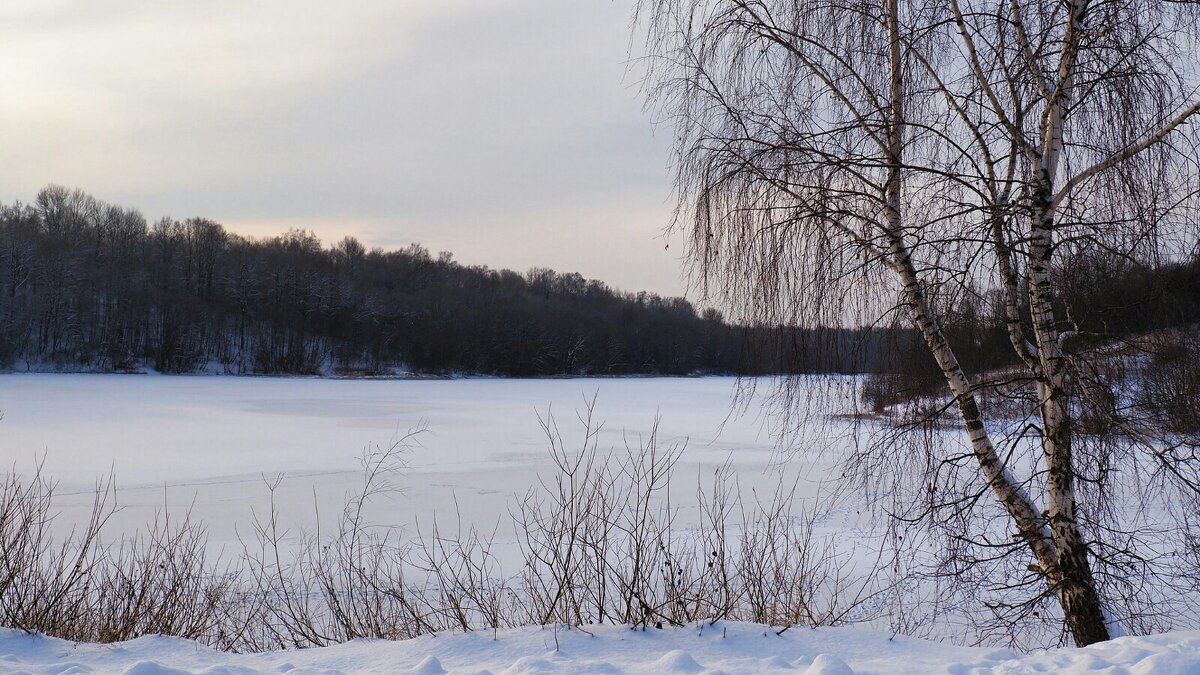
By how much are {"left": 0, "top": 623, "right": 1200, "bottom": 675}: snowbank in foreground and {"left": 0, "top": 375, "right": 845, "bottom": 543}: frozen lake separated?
3.33ft

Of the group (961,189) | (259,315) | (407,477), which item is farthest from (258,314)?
(961,189)

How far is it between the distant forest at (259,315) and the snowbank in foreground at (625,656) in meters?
43.2

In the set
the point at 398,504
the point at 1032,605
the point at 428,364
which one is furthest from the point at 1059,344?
the point at 428,364

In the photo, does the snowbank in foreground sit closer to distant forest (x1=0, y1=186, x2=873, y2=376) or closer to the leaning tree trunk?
the leaning tree trunk

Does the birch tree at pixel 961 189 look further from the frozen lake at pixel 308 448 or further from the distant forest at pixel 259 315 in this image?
the distant forest at pixel 259 315

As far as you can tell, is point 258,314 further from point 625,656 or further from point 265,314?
point 625,656

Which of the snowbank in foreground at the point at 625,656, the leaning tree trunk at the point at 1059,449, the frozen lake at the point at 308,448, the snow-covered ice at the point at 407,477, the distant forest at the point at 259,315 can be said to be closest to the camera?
the snowbank in foreground at the point at 625,656

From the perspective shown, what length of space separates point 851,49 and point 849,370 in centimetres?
163

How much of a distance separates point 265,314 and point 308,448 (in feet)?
179

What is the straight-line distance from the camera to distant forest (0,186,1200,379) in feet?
→ 172

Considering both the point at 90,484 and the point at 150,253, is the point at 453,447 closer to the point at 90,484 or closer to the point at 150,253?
the point at 90,484

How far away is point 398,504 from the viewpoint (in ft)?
32.0

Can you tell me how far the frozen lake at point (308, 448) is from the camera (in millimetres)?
9609

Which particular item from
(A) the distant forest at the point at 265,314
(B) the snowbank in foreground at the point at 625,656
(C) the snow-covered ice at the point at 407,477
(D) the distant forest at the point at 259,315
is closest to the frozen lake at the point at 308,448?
(C) the snow-covered ice at the point at 407,477
